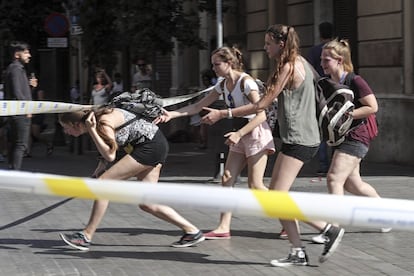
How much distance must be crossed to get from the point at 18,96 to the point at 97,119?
519cm

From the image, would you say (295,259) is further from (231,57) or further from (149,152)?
(231,57)

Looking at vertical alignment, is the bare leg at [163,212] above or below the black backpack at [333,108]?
below

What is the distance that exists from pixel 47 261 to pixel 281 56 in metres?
2.47

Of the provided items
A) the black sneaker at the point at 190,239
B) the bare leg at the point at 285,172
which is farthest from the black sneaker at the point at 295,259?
the black sneaker at the point at 190,239

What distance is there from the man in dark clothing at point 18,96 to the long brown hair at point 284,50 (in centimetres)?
550

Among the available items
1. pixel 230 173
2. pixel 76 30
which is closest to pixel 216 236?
pixel 230 173

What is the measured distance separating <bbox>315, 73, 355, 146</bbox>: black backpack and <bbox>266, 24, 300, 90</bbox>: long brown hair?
42 centimetres

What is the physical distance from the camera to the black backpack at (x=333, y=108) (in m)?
7.14

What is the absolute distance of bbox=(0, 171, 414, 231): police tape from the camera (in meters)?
4.51

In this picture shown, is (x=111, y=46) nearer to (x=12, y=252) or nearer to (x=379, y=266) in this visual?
(x=12, y=252)

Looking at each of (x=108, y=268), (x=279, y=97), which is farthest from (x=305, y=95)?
(x=108, y=268)

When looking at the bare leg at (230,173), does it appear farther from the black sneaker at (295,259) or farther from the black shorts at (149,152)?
the black sneaker at (295,259)

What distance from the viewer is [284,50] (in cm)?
693

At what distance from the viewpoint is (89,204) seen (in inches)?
398
